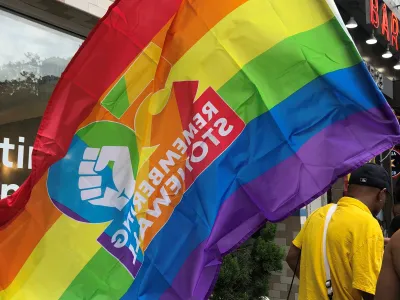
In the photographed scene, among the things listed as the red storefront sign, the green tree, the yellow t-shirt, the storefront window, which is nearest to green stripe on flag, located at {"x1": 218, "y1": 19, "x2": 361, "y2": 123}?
the yellow t-shirt

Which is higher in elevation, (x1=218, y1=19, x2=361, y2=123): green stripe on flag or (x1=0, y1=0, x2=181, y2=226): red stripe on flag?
(x1=0, y1=0, x2=181, y2=226): red stripe on flag

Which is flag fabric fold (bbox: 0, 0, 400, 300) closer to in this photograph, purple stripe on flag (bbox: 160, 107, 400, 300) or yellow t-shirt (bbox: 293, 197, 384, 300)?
purple stripe on flag (bbox: 160, 107, 400, 300)

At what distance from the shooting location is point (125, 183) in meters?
2.13

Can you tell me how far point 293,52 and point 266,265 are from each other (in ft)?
15.0

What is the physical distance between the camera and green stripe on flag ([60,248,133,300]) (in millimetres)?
2037

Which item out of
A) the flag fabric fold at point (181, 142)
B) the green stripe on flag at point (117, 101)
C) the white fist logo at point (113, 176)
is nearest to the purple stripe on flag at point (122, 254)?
the flag fabric fold at point (181, 142)

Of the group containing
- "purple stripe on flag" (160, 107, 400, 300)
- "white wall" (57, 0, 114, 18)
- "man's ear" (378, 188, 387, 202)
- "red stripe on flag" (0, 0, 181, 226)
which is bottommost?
"man's ear" (378, 188, 387, 202)

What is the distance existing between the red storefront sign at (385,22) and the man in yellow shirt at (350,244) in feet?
16.4

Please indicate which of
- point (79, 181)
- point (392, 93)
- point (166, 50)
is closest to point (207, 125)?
point (166, 50)

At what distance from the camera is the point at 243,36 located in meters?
2.02

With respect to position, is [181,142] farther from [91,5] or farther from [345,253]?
[91,5]

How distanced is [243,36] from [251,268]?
453 cm

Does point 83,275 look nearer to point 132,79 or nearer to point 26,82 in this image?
point 132,79

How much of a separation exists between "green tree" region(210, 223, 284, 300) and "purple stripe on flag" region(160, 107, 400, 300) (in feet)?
12.8
